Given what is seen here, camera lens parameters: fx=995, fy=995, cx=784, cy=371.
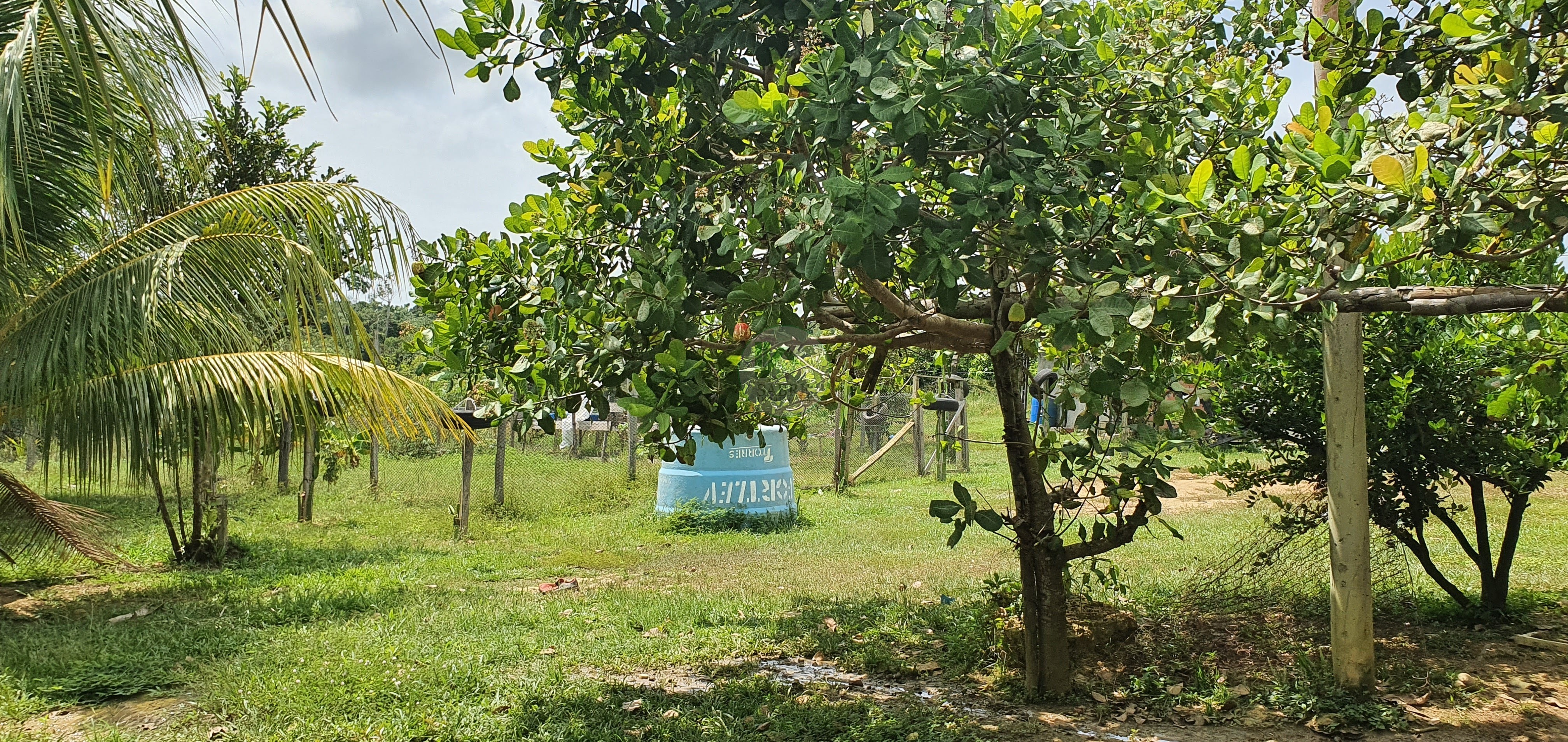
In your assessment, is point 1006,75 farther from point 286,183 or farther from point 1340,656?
point 286,183

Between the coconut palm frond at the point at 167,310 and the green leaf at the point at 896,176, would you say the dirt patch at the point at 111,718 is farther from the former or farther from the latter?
the green leaf at the point at 896,176

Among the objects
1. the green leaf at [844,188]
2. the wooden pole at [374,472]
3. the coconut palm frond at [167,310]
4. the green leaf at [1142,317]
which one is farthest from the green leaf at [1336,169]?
the wooden pole at [374,472]

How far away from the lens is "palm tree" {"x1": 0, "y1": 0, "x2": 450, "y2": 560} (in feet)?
17.6

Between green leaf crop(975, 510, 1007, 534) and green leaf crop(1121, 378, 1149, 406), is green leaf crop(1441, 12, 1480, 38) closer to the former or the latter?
green leaf crop(1121, 378, 1149, 406)

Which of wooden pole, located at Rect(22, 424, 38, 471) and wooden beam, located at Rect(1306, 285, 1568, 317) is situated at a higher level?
wooden beam, located at Rect(1306, 285, 1568, 317)

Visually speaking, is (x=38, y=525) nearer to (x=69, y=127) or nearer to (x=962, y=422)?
(x=69, y=127)

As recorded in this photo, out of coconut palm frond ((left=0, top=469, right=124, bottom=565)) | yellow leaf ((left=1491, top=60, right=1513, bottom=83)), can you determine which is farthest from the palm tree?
yellow leaf ((left=1491, top=60, right=1513, bottom=83))

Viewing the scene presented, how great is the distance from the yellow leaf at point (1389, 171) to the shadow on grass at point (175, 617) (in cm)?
500

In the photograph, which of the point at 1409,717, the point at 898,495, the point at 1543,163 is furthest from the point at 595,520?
the point at 1543,163

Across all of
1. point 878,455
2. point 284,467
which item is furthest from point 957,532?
Answer: point 284,467

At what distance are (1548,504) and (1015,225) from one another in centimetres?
1057

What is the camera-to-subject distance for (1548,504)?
34.5 feet

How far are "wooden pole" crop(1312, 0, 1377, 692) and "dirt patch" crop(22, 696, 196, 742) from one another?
15.3ft

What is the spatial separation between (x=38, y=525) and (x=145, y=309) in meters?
1.45
